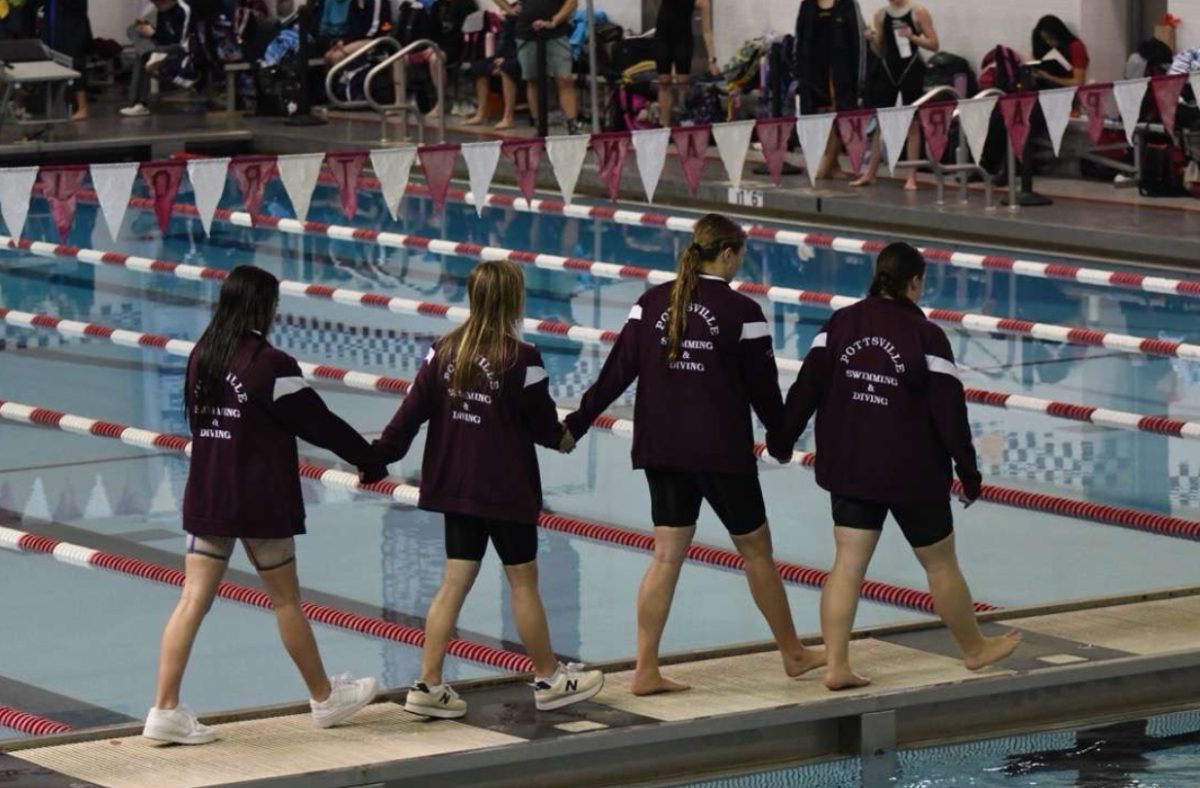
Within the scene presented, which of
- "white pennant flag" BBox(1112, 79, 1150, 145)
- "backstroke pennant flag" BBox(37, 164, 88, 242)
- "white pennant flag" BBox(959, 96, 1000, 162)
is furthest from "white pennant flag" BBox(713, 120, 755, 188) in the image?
"backstroke pennant flag" BBox(37, 164, 88, 242)

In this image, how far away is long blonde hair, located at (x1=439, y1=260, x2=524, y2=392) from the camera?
6.44 metres

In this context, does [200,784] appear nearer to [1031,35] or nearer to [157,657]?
[157,657]

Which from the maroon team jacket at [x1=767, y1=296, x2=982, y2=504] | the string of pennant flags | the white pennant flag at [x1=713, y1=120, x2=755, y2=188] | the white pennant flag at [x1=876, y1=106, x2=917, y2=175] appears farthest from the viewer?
the white pennant flag at [x1=876, y1=106, x2=917, y2=175]

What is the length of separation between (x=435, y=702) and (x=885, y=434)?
139 centimetres

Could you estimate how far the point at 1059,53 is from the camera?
18.1m

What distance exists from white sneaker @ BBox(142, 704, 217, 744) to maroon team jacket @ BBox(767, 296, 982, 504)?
5.85ft

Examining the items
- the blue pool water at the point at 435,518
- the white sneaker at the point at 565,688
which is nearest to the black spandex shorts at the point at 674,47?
the blue pool water at the point at 435,518

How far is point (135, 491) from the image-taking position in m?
10.1

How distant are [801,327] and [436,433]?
280 inches

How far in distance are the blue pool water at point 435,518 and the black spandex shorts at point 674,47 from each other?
13.1ft

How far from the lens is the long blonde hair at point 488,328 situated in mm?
6441

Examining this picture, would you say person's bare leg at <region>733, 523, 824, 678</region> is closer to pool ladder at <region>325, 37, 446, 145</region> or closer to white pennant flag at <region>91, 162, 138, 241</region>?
white pennant flag at <region>91, 162, 138, 241</region>

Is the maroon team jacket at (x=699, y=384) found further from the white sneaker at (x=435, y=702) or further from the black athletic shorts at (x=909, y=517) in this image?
the white sneaker at (x=435, y=702)

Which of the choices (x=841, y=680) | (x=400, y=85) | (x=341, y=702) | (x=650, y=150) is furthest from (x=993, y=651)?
(x=400, y=85)
